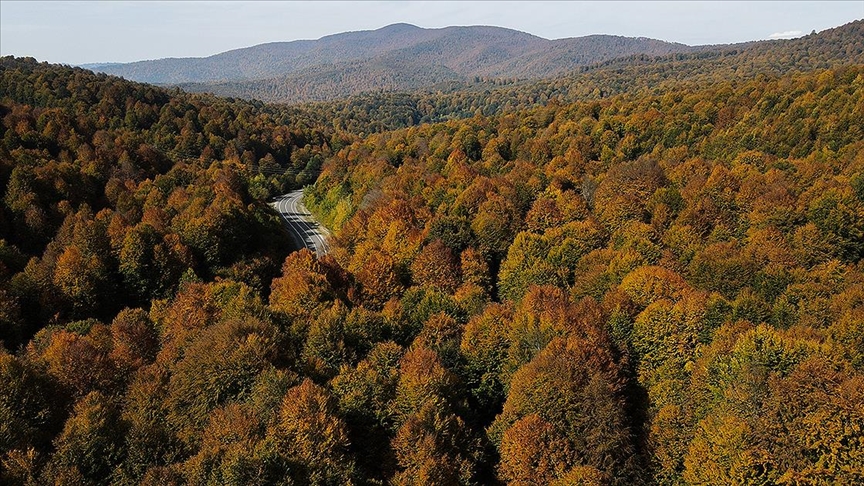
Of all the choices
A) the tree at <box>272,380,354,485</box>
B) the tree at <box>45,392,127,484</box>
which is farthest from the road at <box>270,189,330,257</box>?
the tree at <box>45,392,127,484</box>

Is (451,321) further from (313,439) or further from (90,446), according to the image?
(90,446)

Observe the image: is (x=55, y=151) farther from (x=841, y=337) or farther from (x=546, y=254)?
(x=841, y=337)

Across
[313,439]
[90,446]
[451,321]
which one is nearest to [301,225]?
[451,321]

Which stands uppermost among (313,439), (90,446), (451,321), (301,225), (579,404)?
(90,446)

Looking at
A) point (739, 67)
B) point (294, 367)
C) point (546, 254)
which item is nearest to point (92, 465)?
point (294, 367)

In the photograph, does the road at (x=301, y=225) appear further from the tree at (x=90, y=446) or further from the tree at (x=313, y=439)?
the tree at (x=90, y=446)

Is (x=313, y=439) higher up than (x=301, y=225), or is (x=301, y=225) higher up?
(x=313, y=439)

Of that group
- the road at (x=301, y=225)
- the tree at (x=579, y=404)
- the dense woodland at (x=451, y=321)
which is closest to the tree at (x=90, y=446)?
the dense woodland at (x=451, y=321)

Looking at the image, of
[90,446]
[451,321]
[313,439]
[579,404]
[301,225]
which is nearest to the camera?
[90,446]
